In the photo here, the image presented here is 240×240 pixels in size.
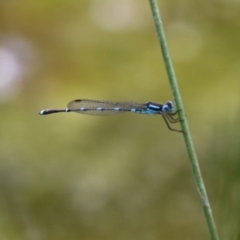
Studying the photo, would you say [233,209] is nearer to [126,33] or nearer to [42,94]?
[42,94]

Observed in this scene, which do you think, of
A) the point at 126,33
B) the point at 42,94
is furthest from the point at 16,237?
the point at 126,33

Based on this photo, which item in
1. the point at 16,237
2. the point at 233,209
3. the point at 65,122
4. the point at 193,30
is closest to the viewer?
the point at 233,209

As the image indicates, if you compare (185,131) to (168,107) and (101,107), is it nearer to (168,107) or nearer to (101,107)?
(168,107)

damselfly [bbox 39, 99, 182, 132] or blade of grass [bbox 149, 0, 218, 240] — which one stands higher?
blade of grass [bbox 149, 0, 218, 240]

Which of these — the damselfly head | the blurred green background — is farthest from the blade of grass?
the blurred green background

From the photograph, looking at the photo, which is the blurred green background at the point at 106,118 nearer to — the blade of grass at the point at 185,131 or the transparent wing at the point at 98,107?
the transparent wing at the point at 98,107

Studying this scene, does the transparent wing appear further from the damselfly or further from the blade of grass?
the blade of grass

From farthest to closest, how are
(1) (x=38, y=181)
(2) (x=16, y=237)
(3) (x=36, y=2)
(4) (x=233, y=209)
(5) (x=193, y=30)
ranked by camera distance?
(3) (x=36, y=2) → (5) (x=193, y=30) → (1) (x=38, y=181) → (2) (x=16, y=237) → (4) (x=233, y=209)

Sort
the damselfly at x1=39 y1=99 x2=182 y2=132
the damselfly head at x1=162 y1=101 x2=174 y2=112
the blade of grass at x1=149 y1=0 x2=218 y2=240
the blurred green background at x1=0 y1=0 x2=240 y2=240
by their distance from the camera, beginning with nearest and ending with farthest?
the blade of grass at x1=149 y1=0 x2=218 y2=240 < the damselfly head at x1=162 y1=101 x2=174 y2=112 < the damselfly at x1=39 y1=99 x2=182 y2=132 < the blurred green background at x1=0 y1=0 x2=240 y2=240
